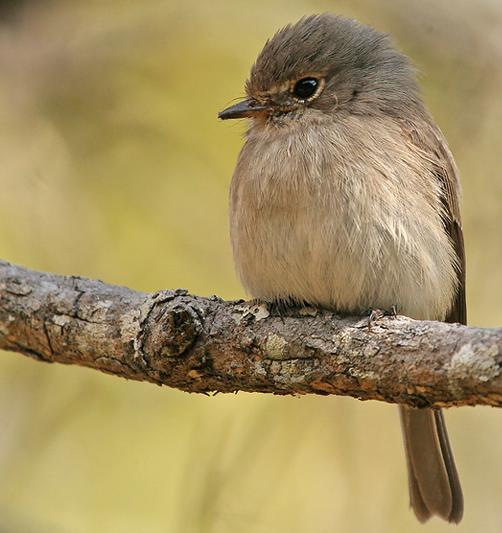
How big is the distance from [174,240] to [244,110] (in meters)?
1.75

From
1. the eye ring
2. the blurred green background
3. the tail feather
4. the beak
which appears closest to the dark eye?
the eye ring

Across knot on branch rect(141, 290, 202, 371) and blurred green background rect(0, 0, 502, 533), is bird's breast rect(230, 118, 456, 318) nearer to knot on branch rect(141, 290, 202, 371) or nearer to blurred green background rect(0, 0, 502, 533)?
knot on branch rect(141, 290, 202, 371)

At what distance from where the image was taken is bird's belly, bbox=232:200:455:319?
420cm

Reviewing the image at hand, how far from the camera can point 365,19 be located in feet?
21.5

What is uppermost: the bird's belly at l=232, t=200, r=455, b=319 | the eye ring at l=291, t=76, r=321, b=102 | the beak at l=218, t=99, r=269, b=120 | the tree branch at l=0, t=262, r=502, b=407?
the eye ring at l=291, t=76, r=321, b=102

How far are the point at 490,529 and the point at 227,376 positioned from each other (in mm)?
2566

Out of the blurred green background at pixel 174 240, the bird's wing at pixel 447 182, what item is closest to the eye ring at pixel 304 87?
the bird's wing at pixel 447 182

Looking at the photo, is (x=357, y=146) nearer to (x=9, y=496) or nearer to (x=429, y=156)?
(x=429, y=156)

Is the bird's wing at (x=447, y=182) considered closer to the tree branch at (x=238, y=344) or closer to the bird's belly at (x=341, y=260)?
the bird's belly at (x=341, y=260)

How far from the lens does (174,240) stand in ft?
20.7

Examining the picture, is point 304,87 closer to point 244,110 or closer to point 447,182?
point 244,110

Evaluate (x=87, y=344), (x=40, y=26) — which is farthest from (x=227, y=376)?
(x=40, y=26)

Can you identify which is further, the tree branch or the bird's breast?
the bird's breast

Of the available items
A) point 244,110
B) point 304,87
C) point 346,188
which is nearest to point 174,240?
point 244,110
